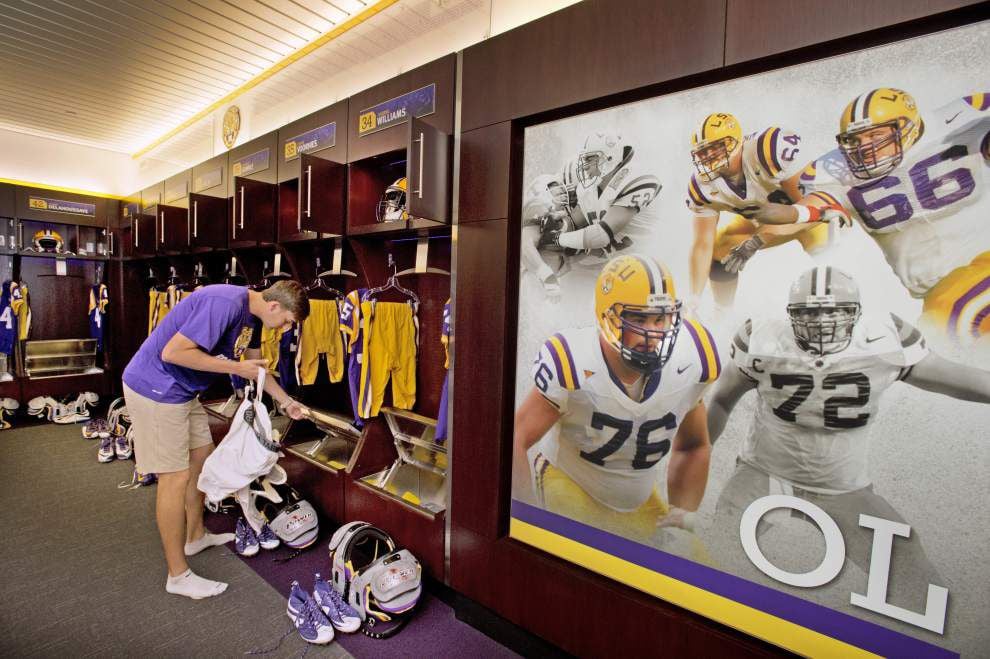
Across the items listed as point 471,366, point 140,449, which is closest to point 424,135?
point 471,366

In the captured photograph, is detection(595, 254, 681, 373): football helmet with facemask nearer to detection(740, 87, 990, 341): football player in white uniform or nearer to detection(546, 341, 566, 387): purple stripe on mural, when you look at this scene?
detection(546, 341, 566, 387): purple stripe on mural

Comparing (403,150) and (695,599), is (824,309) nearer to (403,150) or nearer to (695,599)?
(695,599)

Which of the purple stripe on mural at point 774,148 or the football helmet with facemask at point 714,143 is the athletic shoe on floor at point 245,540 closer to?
the football helmet with facemask at point 714,143

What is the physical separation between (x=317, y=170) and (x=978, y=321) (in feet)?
9.37

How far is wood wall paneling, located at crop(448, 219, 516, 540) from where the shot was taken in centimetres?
205

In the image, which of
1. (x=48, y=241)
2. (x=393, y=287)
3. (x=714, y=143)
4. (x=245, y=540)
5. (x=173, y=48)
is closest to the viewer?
(x=714, y=143)

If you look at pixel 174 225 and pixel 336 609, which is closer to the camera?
pixel 336 609

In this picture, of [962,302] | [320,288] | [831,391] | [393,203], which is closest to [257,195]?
[320,288]

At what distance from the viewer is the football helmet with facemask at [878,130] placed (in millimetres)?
1272

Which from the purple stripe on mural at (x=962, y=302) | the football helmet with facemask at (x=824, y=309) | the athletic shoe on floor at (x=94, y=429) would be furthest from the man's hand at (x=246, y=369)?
the athletic shoe on floor at (x=94, y=429)

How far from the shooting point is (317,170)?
108 inches

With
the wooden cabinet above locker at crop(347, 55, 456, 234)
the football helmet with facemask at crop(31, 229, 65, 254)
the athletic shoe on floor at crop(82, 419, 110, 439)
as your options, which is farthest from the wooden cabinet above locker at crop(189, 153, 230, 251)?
the football helmet with facemask at crop(31, 229, 65, 254)

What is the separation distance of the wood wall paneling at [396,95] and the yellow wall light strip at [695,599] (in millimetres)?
1865

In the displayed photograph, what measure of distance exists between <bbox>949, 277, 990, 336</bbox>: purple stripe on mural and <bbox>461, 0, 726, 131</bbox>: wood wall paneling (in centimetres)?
93
